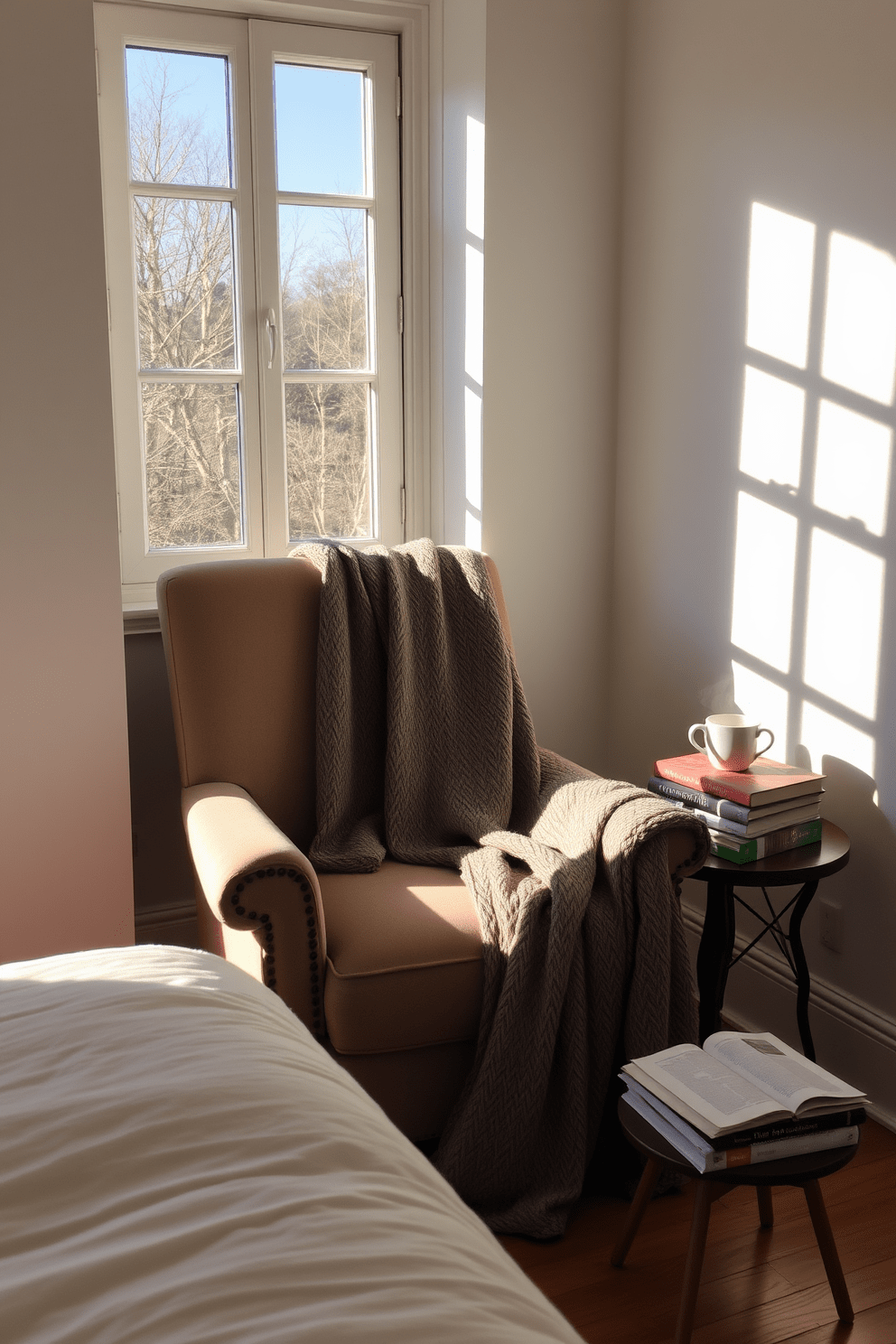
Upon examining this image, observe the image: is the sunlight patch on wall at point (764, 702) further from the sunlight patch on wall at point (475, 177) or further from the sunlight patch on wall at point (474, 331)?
the sunlight patch on wall at point (475, 177)

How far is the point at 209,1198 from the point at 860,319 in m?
1.90

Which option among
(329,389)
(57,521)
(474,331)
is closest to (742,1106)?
(57,521)

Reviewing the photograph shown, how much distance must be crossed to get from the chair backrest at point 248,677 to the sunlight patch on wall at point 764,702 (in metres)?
0.93

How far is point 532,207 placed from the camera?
2.66 m

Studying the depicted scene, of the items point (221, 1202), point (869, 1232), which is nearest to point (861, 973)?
point (869, 1232)

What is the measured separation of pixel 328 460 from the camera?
2.88 meters

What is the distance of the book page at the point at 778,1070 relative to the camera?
1467 millimetres

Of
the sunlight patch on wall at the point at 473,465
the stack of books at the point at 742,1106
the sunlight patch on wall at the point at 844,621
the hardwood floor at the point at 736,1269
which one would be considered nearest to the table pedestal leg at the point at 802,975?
the hardwood floor at the point at 736,1269

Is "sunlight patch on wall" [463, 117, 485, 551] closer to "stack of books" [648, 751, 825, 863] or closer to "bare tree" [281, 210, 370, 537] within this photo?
"bare tree" [281, 210, 370, 537]

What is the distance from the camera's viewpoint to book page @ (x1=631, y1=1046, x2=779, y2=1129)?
1438 mm

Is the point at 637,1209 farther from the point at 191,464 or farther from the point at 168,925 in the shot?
the point at 191,464

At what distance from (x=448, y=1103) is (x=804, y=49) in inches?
80.2

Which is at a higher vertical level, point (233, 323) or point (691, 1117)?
point (233, 323)

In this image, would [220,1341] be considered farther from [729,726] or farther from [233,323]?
[233,323]
